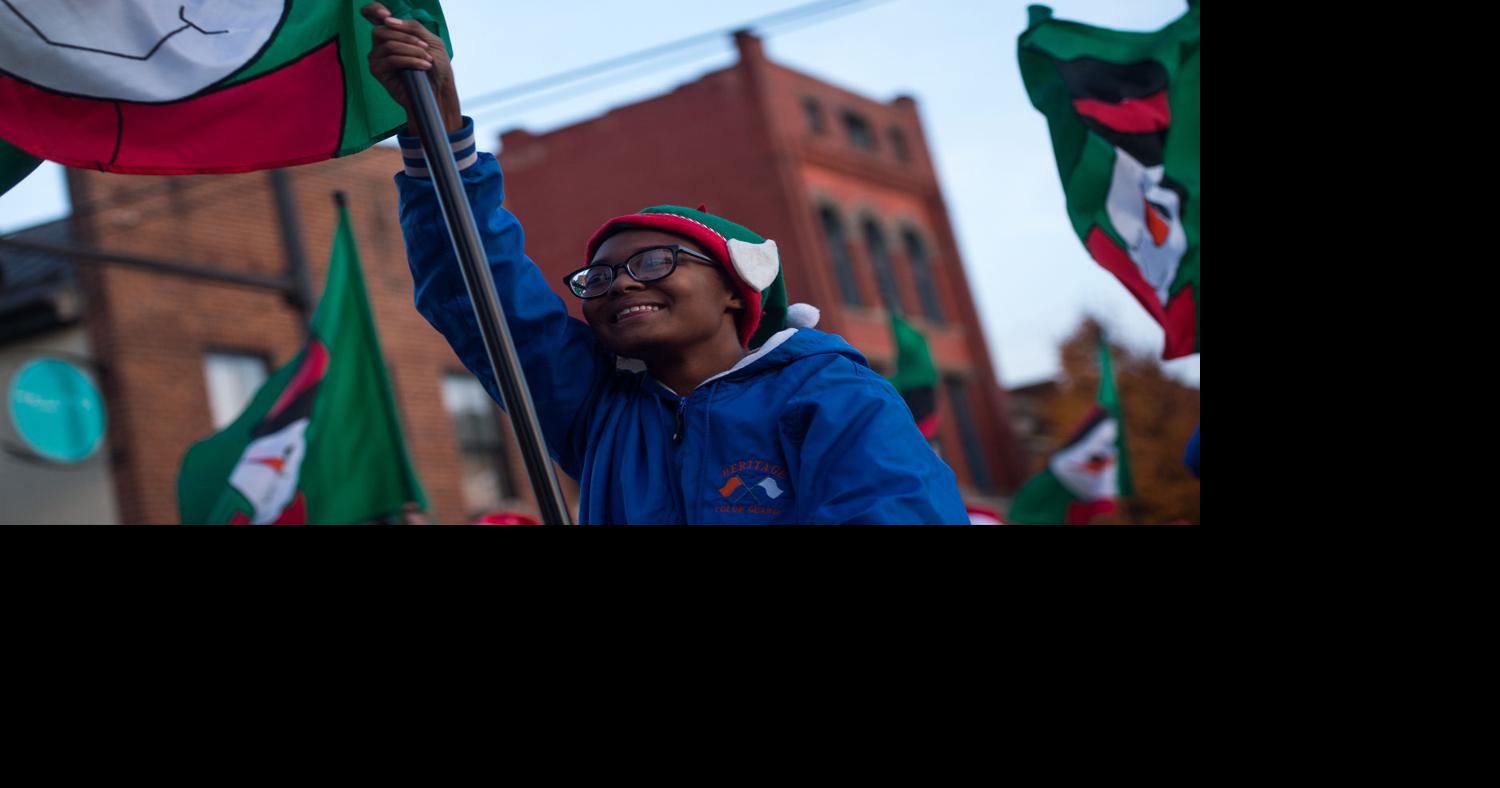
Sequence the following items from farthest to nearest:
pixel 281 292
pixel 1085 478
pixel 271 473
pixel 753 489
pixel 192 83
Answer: pixel 1085 478, pixel 281 292, pixel 271 473, pixel 192 83, pixel 753 489

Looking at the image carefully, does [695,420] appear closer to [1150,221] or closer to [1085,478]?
[1150,221]

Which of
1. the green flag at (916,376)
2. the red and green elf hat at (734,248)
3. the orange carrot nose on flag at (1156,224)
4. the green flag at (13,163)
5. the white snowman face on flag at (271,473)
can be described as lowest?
the green flag at (916,376)

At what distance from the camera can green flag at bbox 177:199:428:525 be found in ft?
22.1

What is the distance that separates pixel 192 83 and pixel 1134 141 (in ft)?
10.4

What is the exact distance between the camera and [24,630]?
1918 mm

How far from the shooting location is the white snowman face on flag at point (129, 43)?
273 centimetres

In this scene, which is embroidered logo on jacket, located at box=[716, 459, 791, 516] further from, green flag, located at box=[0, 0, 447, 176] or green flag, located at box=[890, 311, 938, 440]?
green flag, located at box=[890, 311, 938, 440]

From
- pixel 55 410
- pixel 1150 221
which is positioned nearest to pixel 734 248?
pixel 1150 221

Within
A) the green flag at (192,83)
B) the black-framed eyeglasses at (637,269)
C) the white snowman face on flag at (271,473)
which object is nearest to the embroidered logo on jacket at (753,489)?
the black-framed eyeglasses at (637,269)

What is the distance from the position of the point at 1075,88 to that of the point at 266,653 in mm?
3698

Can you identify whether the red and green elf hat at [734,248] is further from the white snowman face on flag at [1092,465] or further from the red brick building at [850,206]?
the red brick building at [850,206]

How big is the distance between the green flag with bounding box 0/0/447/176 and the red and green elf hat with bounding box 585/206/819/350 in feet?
1.47

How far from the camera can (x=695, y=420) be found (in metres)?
2.54

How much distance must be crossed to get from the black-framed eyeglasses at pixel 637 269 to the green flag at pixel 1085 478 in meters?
7.53
